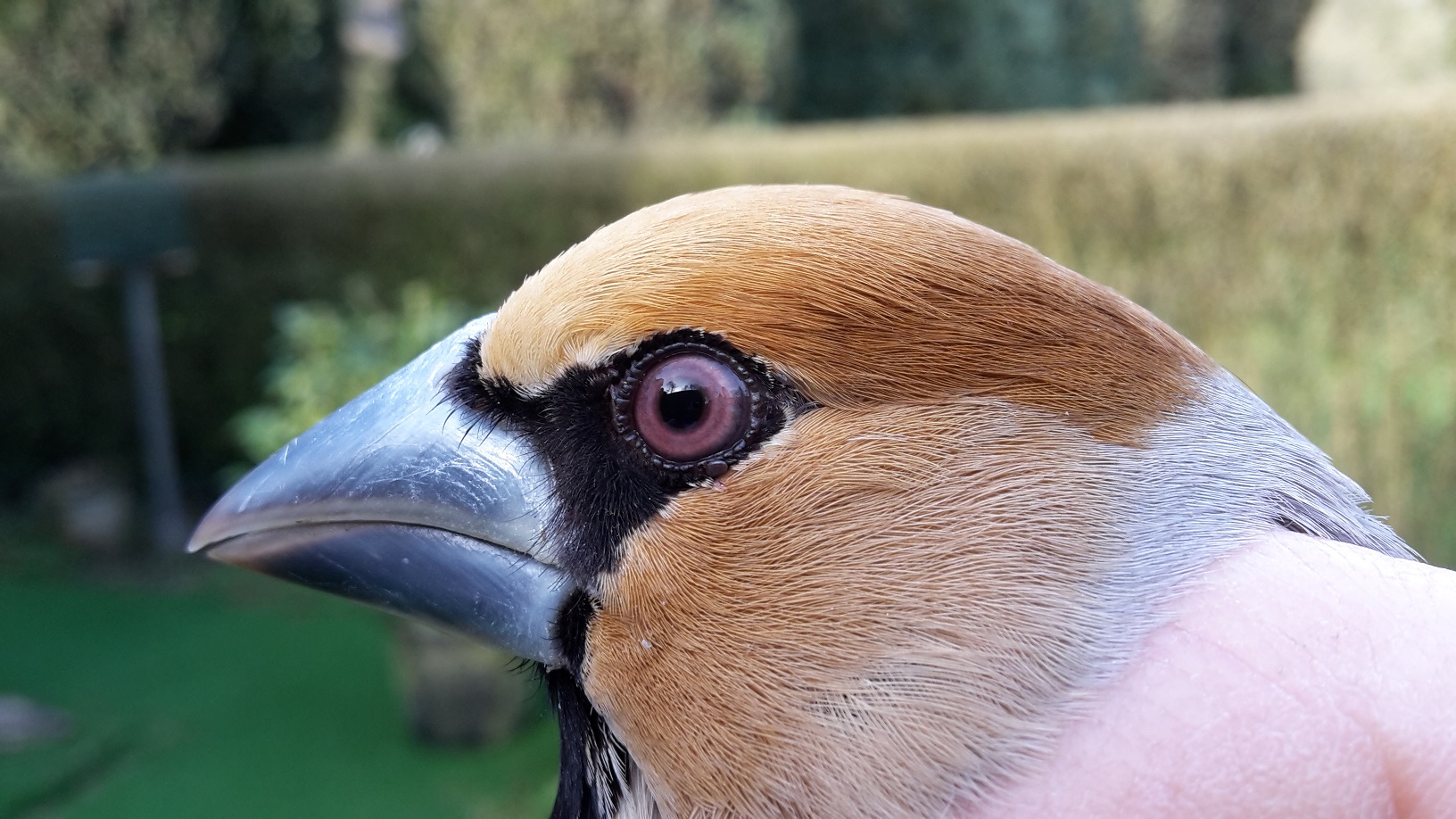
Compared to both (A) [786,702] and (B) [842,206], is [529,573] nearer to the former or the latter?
(A) [786,702]

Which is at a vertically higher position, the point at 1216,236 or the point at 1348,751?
the point at 1348,751

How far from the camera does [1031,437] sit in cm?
113

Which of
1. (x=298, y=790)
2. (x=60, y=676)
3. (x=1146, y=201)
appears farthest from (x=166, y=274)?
(x=1146, y=201)

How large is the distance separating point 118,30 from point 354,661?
17.7 feet

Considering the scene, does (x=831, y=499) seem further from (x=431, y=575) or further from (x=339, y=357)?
(x=339, y=357)

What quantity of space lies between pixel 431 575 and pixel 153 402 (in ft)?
23.5

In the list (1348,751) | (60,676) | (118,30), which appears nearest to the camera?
(1348,751)

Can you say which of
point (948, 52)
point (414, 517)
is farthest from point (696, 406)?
point (948, 52)

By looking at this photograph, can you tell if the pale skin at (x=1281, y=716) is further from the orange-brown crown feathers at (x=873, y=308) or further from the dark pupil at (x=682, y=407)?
the dark pupil at (x=682, y=407)

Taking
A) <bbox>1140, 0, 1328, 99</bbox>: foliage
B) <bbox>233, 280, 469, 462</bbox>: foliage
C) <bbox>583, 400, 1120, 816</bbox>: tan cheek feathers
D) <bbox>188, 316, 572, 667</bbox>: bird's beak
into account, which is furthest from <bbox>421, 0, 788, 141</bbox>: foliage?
<bbox>583, 400, 1120, 816</bbox>: tan cheek feathers

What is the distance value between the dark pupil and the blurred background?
3.75 meters

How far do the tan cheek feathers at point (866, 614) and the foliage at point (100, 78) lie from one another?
860 centimetres

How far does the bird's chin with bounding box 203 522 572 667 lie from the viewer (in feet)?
4.09

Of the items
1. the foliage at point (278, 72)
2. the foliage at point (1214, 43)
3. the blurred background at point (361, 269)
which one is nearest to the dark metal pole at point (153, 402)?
the blurred background at point (361, 269)
